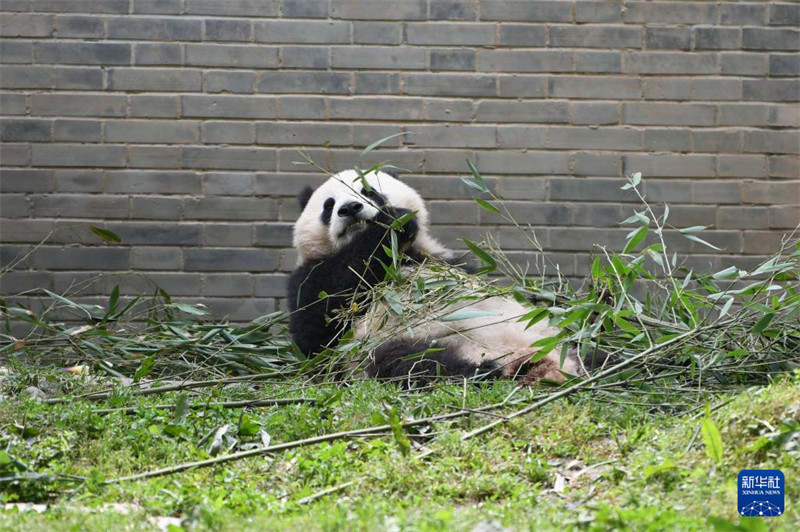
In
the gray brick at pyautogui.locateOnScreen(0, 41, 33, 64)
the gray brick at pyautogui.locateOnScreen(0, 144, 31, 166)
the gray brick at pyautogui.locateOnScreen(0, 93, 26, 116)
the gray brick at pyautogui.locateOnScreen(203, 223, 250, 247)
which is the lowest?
the gray brick at pyautogui.locateOnScreen(203, 223, 250, 247)

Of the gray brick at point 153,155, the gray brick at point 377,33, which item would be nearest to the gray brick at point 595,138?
the gray brick at point 377,33

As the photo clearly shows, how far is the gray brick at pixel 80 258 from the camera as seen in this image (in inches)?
212

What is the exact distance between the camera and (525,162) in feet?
18.0

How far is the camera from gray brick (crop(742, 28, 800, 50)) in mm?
5461

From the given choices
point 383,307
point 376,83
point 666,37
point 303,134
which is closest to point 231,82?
point 303,134

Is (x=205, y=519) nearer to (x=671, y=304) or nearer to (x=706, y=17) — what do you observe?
(x=671, y=304)

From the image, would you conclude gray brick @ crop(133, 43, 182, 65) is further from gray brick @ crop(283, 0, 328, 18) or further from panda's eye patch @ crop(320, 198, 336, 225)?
panda's eye patch @ crop(320, 198, 336, 225)

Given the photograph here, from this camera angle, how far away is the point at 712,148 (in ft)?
18.1

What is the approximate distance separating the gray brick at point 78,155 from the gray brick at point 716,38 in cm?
388

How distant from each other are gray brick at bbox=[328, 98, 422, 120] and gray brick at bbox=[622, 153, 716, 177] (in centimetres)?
146

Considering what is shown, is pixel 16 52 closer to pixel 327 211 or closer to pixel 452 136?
pixel 327 211

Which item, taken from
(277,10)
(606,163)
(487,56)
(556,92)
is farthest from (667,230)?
(277,10)

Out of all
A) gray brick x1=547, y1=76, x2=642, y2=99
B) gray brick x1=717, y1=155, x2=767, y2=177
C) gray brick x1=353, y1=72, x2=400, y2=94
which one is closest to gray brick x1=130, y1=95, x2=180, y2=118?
gray brick x1=353, y1=72, x2=400, y2=94

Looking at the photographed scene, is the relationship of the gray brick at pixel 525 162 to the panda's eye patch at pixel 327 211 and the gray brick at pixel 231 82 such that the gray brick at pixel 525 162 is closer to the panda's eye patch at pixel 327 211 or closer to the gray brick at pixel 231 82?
the panda's eye patch at pixel 327 211
